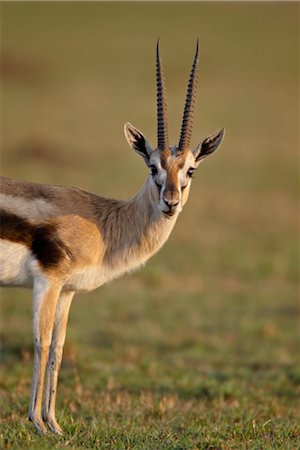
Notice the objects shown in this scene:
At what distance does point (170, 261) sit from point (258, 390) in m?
9.30

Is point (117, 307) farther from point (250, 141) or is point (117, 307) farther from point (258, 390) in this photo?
point (250, 141)

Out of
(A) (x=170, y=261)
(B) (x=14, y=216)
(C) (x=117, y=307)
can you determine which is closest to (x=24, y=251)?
(B) (x=14, y=216)

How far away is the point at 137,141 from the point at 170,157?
62 centimetres

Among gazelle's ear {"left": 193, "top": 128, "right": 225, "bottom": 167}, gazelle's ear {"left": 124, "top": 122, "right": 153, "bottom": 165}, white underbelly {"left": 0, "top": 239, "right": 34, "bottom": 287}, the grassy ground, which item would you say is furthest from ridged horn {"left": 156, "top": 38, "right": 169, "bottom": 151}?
the grassy ground

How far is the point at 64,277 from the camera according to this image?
7785 mm

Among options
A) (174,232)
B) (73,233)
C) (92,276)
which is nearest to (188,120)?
(73,233)

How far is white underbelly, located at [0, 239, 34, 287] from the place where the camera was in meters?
7.61

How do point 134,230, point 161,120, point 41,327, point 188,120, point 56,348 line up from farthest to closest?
point 134,230 → point 56,348 → point 188,120 → point 161,120 → point 41,327

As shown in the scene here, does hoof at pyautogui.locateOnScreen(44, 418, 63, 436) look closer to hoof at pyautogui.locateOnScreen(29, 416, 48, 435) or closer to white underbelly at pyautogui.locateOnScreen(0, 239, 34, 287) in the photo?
hoof at pyautogui.locateOnScreen(29, 416, 48, 435)

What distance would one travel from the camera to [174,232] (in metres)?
21.8

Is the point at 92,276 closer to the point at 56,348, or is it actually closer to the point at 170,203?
the point at 56,348

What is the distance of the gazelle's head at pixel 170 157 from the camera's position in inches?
299

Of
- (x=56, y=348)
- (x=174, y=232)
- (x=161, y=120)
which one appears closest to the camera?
(x=161, y=120)

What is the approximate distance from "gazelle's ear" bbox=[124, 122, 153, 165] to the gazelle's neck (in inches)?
11.7
